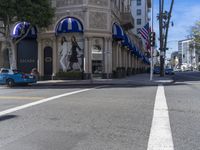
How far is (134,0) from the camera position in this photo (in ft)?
325

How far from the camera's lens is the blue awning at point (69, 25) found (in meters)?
31.9

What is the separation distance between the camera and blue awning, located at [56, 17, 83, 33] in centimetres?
3188

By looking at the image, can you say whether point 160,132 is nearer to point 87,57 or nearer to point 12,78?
point 12,78

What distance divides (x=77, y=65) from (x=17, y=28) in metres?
7.05

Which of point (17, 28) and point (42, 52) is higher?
point (17, 28)

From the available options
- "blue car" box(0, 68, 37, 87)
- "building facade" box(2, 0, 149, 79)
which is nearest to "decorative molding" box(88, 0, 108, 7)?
"building facade" box(2, 0, 149, 79)

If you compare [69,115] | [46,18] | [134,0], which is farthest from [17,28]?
[134,0]

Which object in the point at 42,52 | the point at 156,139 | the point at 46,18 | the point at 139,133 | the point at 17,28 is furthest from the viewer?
the point at 42,52

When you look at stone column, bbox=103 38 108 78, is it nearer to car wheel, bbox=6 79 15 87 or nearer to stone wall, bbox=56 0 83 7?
stone wall, bbox=56 0 83 7

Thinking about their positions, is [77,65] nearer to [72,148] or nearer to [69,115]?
[69,115]

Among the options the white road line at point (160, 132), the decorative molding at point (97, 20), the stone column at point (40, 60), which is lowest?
the white road line at point (160, 132)

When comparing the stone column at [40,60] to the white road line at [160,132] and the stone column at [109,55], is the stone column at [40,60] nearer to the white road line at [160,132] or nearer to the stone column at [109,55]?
the stone column at [109,55]

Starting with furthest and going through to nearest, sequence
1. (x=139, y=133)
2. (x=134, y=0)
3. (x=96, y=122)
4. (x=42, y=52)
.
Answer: (x=134, y=0) → (x=42, y=52) → (x=96, y=122) → (x=139, y=133)

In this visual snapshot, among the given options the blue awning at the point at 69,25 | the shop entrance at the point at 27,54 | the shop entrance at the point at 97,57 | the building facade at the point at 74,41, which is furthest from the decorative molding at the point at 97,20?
the shop entrance at the point at 27,54
